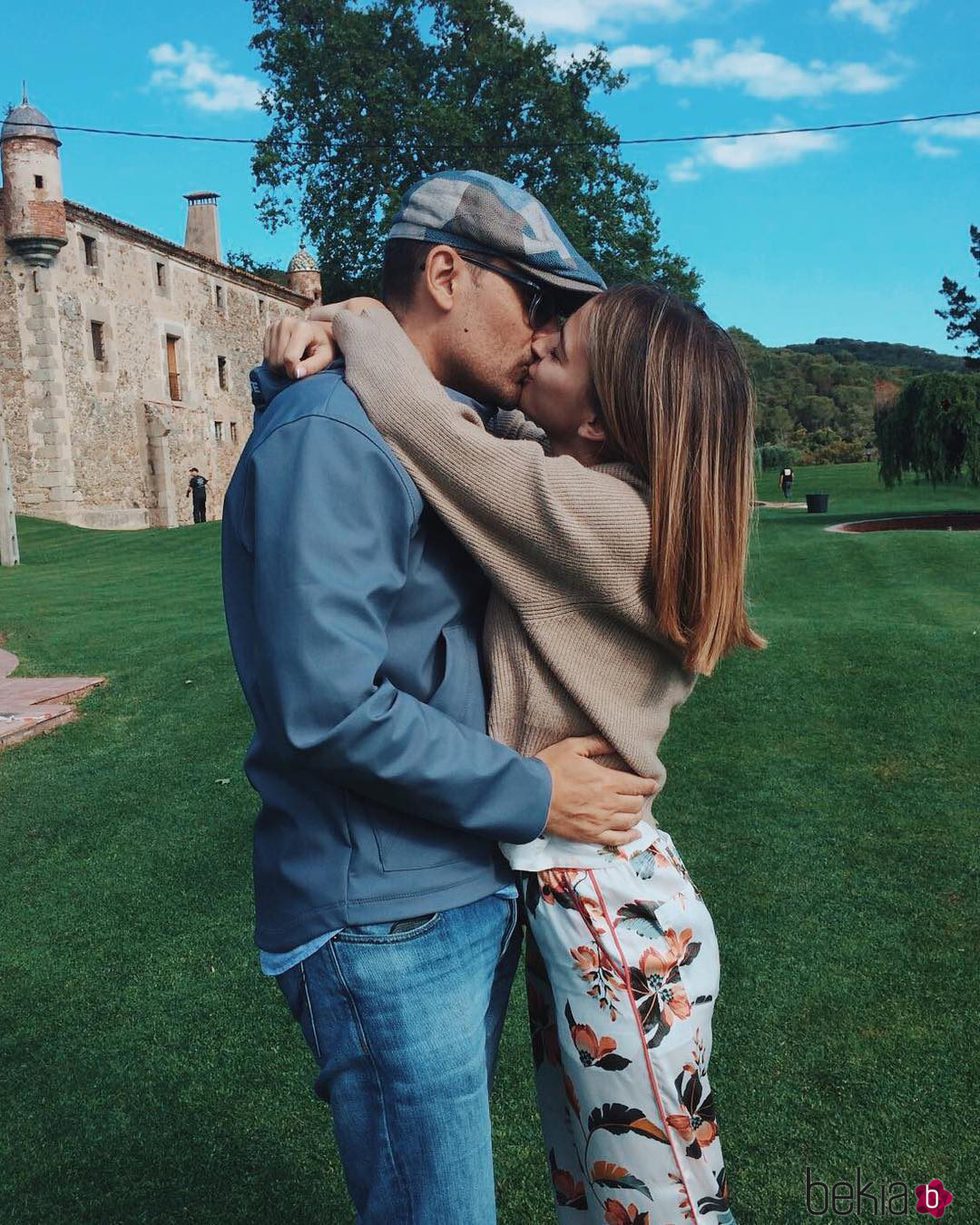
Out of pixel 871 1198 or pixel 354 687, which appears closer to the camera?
pixel 354 687

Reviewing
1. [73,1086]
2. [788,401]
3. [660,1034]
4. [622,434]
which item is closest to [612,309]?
[622,434]

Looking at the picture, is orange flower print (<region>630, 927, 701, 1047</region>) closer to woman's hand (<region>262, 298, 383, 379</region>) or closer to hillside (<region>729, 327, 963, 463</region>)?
woman's hand (<region>262, 298, 383, 379</region>)

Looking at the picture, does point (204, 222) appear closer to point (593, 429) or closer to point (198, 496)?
point (198, 496)

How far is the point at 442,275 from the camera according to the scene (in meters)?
1.76

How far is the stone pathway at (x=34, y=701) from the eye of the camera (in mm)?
7191

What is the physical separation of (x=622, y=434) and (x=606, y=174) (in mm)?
37433

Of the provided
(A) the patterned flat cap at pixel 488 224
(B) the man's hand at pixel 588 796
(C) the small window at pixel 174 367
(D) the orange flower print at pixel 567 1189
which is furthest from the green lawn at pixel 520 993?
(C) the small window at pixel 174 367

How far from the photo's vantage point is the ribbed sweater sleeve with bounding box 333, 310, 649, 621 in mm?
1547

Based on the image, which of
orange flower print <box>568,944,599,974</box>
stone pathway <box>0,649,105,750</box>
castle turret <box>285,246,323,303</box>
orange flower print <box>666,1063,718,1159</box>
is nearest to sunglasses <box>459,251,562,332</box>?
orange flower print <box>568,944,599,974</box>

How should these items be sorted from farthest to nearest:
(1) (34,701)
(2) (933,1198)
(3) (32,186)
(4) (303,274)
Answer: (4) (303,274)
(3) (32,186)
(1) (34,701)
(2) (933,1198)

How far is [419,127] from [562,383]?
1413 inches

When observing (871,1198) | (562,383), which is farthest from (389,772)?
(871,1198)

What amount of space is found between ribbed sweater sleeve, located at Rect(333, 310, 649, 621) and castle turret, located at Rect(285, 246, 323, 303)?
4208 cm

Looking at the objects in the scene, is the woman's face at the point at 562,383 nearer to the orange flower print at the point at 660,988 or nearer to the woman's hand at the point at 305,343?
the woman's hand at the point at 305,343
